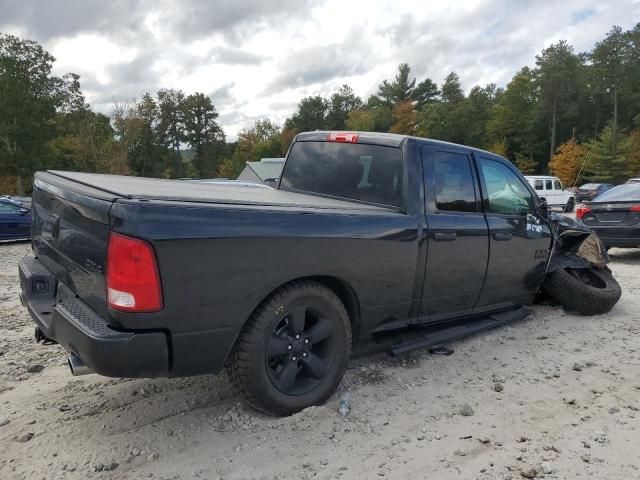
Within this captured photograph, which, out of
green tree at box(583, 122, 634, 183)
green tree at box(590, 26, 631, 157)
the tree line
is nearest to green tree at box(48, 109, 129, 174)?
the tree line

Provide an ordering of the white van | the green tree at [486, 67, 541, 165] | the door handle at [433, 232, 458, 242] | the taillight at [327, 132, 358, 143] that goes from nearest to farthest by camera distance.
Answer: the door handle at [433, 232, 458, 242] < the taillight at [327, 132, 358, 143] < the white van < the green tree at [486, 67, 541, 165]

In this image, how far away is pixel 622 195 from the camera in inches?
369

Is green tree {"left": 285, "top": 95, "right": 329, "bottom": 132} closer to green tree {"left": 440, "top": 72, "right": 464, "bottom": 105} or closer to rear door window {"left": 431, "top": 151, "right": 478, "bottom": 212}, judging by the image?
green tree {"left": 440, "top": 72, "right": 464, "bottom": 105}

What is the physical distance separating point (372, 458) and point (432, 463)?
32 cm

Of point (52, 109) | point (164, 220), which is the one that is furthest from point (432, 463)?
point (52, 109)

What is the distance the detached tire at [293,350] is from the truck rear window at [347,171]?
103cm

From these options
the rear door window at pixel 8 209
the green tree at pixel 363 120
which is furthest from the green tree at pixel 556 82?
the rear door window at pixel 8 209

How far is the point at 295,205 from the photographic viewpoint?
314cm

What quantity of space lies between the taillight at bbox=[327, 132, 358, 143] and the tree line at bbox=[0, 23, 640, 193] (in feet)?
131

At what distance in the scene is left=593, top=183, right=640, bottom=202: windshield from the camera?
9118 millimetres

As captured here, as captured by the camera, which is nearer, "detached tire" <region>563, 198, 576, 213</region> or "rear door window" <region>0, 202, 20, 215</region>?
"rear door window" <region>0, 202, 20, 215</region>

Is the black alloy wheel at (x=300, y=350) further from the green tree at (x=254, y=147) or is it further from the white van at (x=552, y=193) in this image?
the green tree at (x=254, y=147)

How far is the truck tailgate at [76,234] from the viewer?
2523mm

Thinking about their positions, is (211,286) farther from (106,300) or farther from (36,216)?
(36,216)
